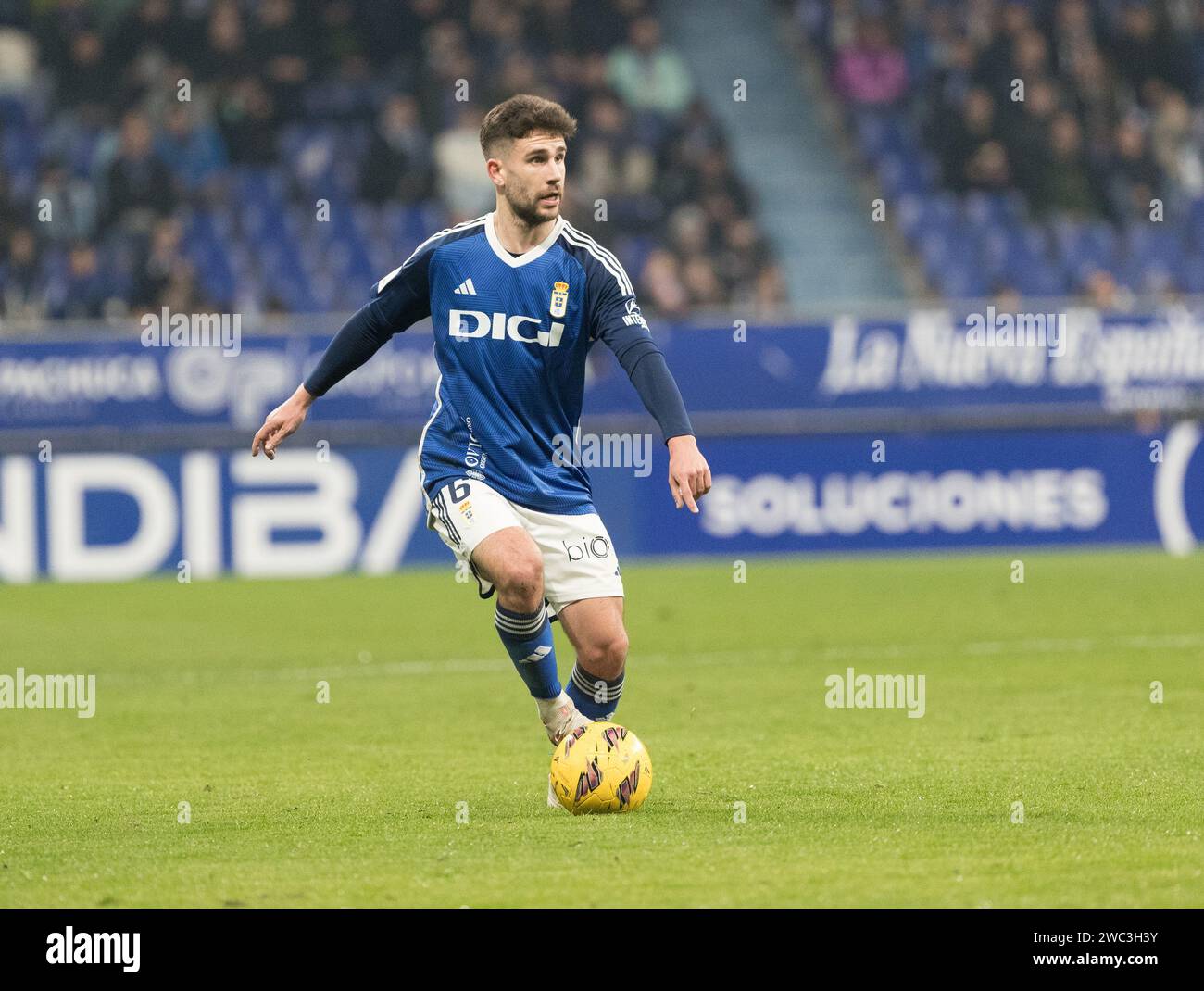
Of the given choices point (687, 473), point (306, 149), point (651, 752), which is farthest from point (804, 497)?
point (687, 473)

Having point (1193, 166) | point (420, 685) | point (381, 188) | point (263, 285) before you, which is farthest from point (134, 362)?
point (1193, 166)

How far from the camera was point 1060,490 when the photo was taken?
1806 cm

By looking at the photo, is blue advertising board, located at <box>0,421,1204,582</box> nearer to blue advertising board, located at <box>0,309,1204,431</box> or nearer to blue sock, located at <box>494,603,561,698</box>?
blue advertising board, located at <box>0,309,1204,431</box>

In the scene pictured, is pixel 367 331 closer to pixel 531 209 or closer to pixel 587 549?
pixel 531 209

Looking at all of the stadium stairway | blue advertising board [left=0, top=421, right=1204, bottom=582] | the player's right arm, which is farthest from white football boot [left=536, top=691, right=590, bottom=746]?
the stadium stairway

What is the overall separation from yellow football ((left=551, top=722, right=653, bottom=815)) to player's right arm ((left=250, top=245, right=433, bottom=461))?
1516mm

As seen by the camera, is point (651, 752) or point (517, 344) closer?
point (517, 344)

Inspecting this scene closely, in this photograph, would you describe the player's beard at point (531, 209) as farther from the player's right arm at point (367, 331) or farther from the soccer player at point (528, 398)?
the player's right arm at point (367, 331)

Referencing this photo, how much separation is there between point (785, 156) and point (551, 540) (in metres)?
18.1

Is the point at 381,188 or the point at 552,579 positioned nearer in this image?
the point at 552,579

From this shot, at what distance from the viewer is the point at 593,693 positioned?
729 cm
